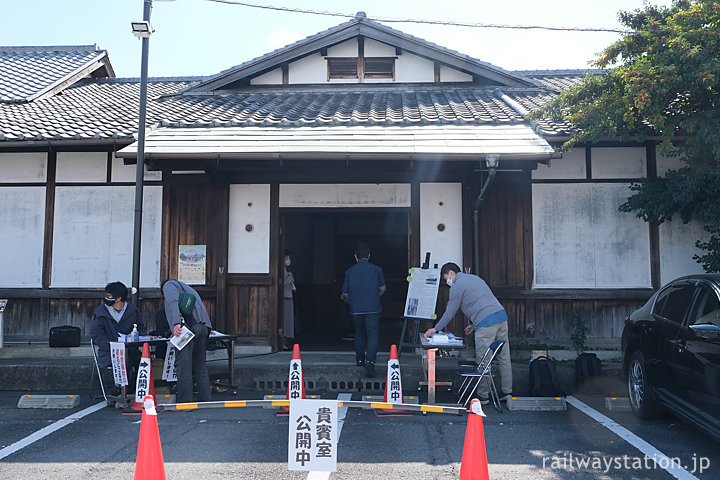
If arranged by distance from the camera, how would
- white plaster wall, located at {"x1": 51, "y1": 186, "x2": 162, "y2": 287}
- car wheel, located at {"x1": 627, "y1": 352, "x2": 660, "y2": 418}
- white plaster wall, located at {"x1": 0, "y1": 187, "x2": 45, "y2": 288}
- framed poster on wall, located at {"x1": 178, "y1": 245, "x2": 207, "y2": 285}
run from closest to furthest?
car wheel, located at {"x1": 627, "y1": 352, "x2": 660, "y2": 418} < framed poster on wall, located at {"x1": 178, "y1": 245, "x2": 207, "y2": 285} < white plaster wall, located at {"x1": 51, "y1": 186, "x2": 162, "y2": 287} < white plaster wall, located at {"x1": 0, "y1": 187, "x2": 45, "y2": 288}

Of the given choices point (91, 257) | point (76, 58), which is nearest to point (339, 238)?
point (91, 257)

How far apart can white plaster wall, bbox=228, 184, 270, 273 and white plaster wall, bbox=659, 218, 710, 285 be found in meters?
6.46

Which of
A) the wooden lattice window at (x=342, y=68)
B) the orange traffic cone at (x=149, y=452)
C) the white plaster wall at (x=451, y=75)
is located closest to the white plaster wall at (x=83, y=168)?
the wooden lattice window at (x=342, y=68)

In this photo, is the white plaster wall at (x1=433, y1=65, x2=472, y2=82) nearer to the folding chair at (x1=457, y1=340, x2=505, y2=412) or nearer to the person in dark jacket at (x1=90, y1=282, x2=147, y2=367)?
the folding chair at (x1=457, y1=340, x2=505, y2=412)

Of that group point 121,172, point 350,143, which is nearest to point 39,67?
point 121,172

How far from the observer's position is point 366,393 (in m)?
7.58

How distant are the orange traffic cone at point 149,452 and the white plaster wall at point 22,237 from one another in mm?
7104

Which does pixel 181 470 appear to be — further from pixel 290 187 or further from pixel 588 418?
pixel 290 187

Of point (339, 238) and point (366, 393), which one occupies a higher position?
point (339, 238)

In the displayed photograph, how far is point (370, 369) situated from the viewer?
24.9 feet

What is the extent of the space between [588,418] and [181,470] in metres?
4.38

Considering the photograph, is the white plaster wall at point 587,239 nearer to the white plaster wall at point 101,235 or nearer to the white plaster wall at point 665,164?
the white plaster wall at point 665,164

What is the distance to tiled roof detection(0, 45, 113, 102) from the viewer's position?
12023mm

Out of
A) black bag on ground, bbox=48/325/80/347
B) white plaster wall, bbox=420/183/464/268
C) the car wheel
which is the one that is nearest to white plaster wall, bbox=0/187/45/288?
black bag on ground, bbox=48/325/80/347
